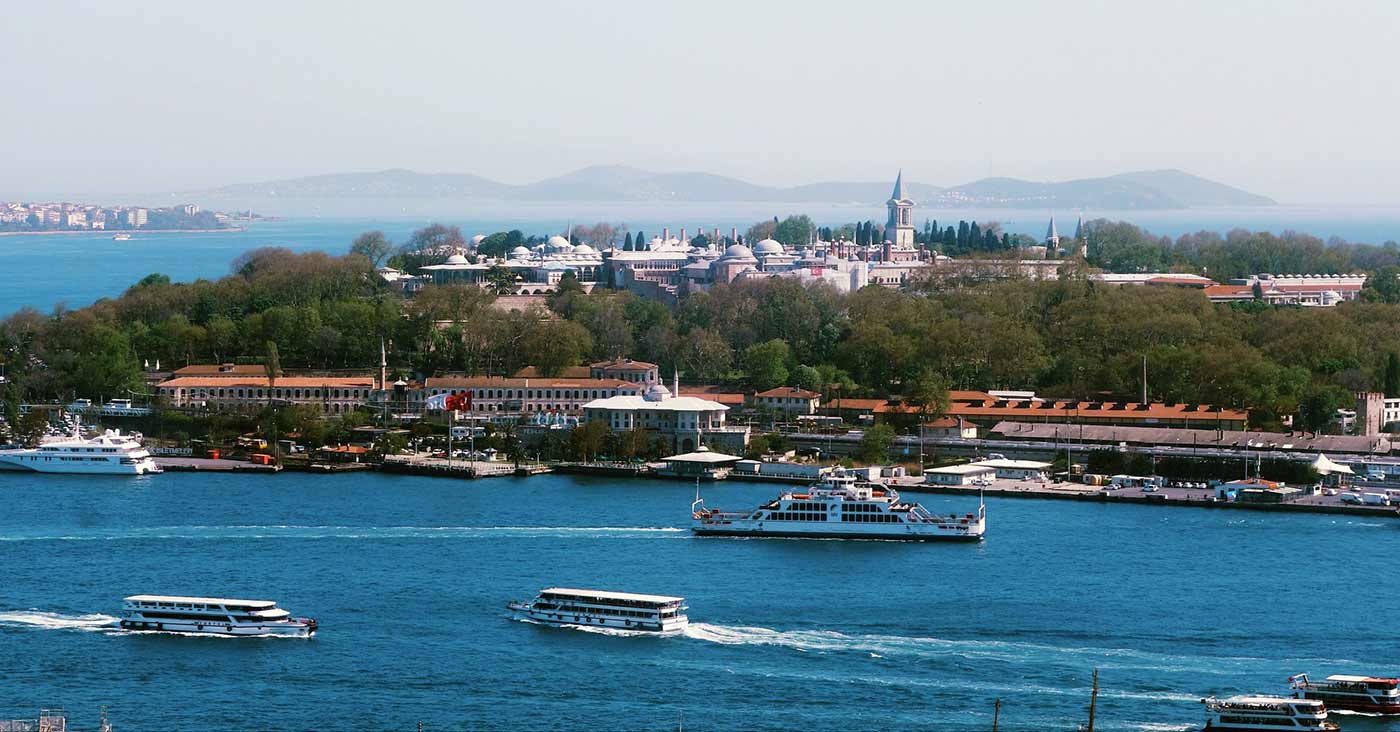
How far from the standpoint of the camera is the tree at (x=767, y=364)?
174ft

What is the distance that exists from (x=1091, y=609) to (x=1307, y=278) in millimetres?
48796

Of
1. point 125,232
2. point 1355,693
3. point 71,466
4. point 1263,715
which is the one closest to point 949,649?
point 1263,715

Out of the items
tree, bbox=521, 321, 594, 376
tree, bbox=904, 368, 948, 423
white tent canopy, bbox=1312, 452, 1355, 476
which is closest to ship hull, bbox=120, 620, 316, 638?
white tent canopy, bbox=1312, 452, 1355, 476

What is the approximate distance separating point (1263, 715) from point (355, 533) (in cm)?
1598

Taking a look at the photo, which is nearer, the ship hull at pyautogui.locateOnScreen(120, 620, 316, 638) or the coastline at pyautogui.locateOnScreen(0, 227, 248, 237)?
the ship hull at pyautogui.locateOnScreen(120, 620, 316, 638)

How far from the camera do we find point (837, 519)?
35.5 metres

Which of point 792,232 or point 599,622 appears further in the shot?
point 792,232

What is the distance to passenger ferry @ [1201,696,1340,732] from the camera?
910 inches

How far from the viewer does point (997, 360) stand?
175ft

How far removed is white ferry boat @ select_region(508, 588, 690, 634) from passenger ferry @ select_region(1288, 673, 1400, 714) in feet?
24.1

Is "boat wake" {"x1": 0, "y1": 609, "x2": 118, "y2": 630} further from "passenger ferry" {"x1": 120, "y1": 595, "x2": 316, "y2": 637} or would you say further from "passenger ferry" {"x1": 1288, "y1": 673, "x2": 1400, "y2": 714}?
"passenger ferry" {"x1": 1288, "y1": 673, "x2": 1400, "y2": 714}

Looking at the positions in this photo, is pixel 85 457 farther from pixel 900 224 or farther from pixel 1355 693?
pixel 900 224

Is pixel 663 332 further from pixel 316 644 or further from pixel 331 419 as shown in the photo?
pixel 316 644

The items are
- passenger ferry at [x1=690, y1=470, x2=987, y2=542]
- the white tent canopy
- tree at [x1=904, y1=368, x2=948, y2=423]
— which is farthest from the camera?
tree at [x1=904, y1=368, x2=948, y2=423]
